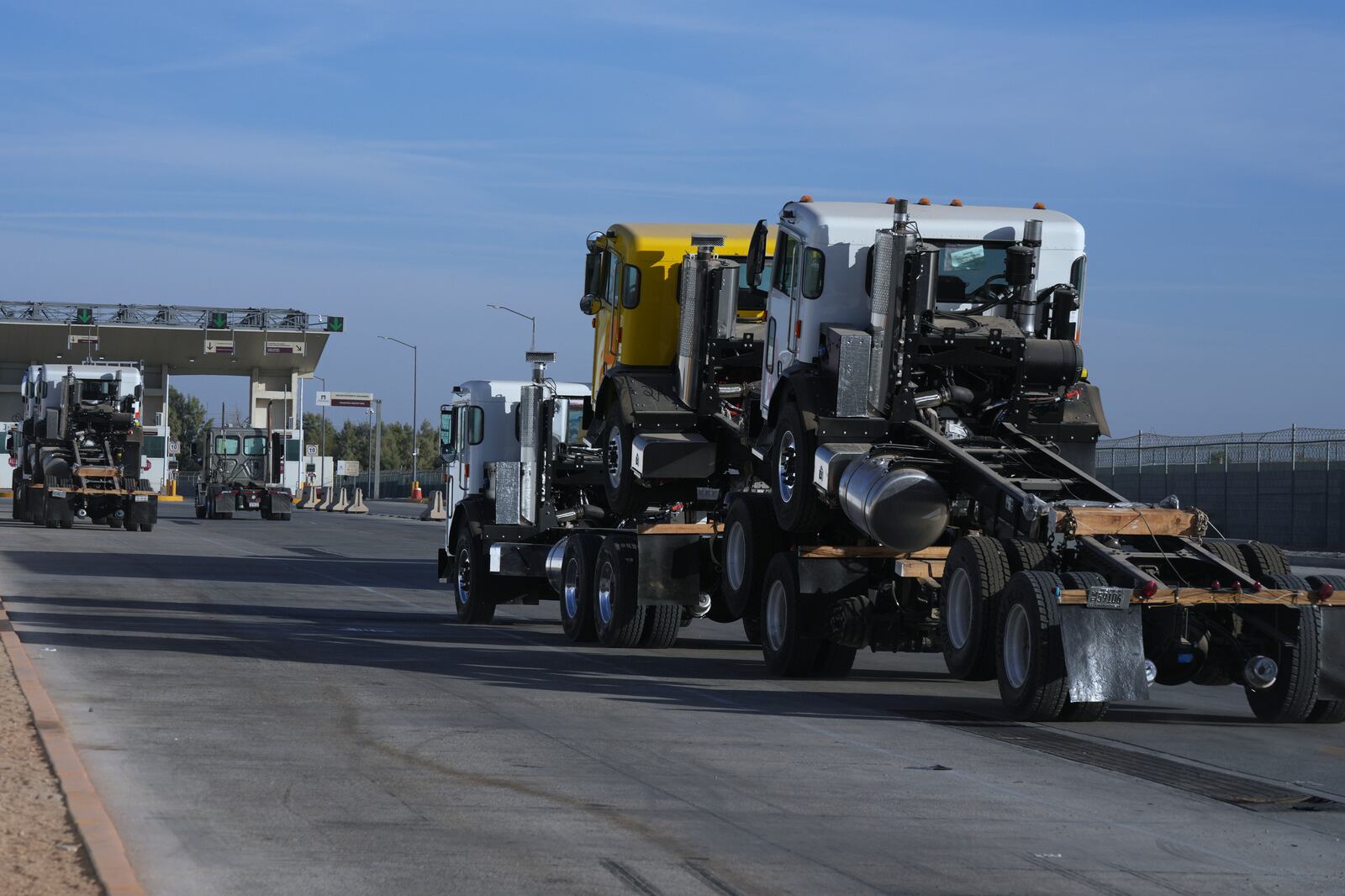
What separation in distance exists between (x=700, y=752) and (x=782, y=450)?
16.4 ft

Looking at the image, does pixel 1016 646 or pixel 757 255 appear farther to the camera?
pixel 757 255

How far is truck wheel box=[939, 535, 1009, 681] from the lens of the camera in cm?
1284

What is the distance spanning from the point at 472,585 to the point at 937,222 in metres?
8.17

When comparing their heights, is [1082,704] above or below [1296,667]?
below

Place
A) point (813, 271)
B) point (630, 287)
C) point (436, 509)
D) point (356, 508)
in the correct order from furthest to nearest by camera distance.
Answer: point (356, 508) → point (436, 509) → point (630, 287) → point (813, 271)

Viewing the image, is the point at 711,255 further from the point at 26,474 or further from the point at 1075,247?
the point at 26,474

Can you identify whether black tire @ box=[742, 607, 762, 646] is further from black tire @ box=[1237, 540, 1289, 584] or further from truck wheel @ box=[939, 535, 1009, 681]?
black tire @ box=[1237, 540, 1289, 584]

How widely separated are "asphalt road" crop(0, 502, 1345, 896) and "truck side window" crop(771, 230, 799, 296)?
3.51 meters

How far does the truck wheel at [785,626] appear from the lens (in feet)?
49.0

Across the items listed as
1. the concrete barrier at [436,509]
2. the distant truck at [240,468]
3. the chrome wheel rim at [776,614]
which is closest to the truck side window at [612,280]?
the chrome wheel rim at [776,614]

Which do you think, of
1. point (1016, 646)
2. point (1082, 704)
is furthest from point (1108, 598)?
point (1082, 704)

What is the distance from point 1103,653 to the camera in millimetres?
11945

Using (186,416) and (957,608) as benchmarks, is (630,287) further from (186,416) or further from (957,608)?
(186,416)

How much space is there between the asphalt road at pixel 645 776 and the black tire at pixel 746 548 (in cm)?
72
